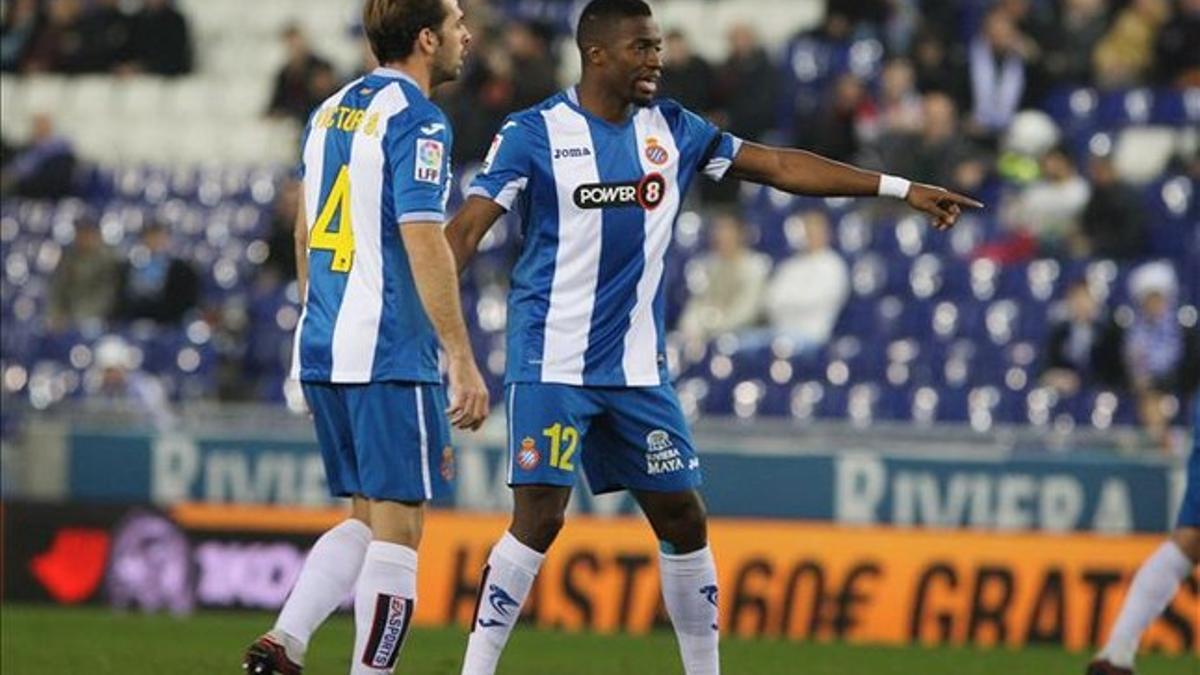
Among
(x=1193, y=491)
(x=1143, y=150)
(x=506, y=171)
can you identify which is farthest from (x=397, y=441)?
(x=1143, y=150)

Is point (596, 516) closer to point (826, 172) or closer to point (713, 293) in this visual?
point (713, 293)

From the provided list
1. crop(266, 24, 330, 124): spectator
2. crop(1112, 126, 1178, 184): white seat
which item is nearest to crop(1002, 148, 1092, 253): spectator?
crop(1112, 126, 1178, 184): white seat

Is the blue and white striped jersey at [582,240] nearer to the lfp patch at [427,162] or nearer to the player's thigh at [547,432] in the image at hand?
the player's thigh at [547,432]

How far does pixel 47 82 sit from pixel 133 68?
1028 mm

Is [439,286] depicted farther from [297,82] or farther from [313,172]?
[297,82]

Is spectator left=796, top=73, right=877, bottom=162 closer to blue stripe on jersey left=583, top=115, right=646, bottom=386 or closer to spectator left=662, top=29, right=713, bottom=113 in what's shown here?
spectator left=662, top=29, right=713, bottom=113

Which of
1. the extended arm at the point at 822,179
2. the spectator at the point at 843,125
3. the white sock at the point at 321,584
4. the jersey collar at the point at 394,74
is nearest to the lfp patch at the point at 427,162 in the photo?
the jersey collar at the point at 394,74

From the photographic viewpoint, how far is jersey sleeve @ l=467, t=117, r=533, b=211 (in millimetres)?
9133

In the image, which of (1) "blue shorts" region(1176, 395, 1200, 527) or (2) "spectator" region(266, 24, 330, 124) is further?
(2) "spectator" region(266, 24, 330, 124)

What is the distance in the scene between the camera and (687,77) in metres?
21.7

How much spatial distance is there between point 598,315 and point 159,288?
13.7 m

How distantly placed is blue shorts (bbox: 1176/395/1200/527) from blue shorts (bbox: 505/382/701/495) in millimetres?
2770

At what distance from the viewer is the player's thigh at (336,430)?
345 inches

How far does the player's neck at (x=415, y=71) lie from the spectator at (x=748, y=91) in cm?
1299
